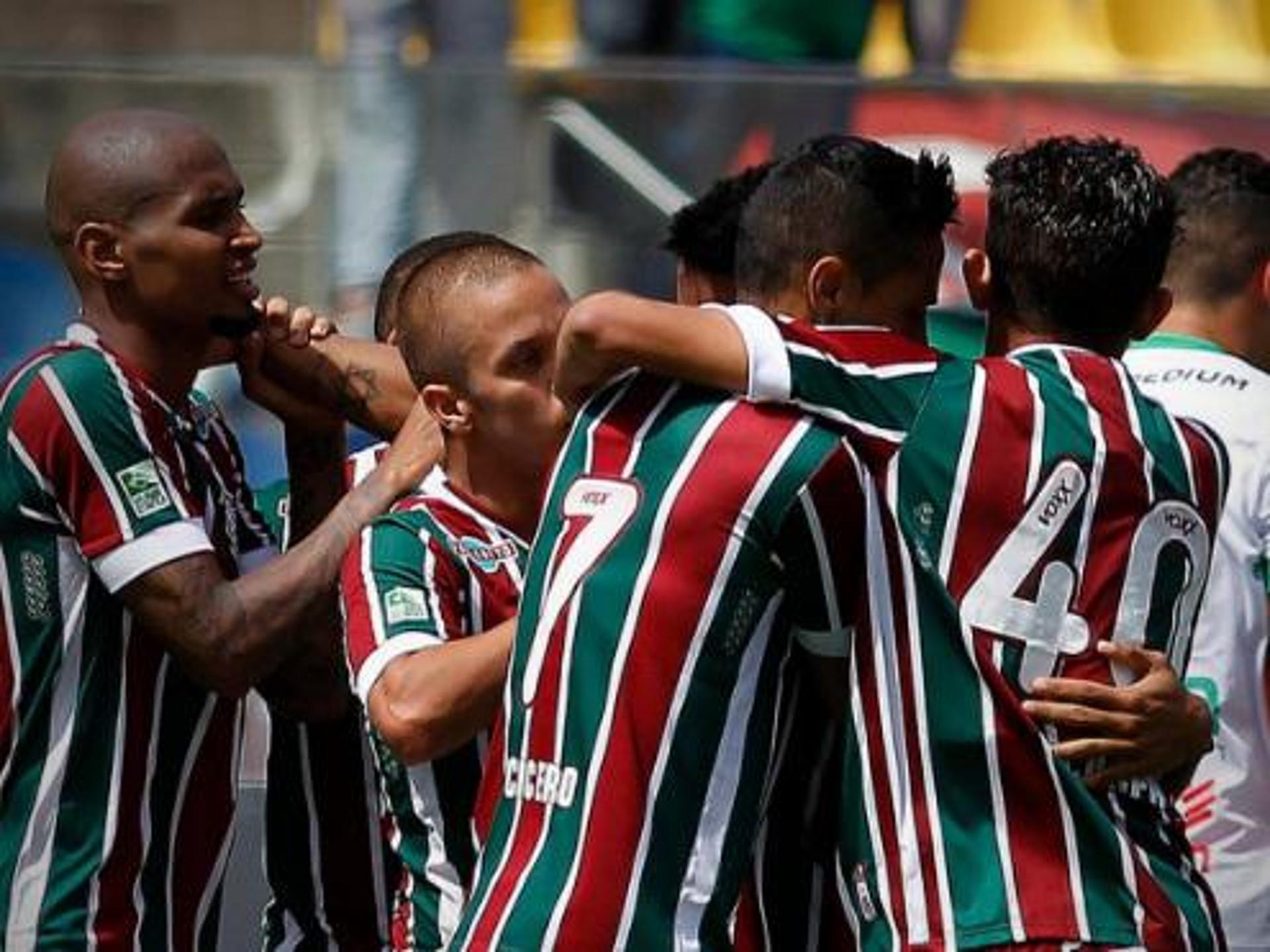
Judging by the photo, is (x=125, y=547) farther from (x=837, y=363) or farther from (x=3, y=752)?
(x=837, y=363)

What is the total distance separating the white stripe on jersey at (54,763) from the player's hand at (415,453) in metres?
0.49

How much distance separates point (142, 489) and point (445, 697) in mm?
831

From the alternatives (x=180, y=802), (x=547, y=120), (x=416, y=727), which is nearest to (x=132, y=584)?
(x=180, y=802)

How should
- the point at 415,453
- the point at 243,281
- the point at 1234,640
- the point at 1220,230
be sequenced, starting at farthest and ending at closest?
the point at 1220,230
the point at 1234,640
the point at 243,281
the point at 415,453

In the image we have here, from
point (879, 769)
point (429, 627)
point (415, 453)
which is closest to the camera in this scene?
point (879, 769)

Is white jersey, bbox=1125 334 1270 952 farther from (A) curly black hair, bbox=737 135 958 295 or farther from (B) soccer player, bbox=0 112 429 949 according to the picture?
(B) soccer player, bbox=0 112 429 949

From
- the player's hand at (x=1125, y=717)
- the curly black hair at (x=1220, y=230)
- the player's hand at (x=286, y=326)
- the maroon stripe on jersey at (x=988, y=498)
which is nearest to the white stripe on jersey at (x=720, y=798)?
the maroon stripe on jersey at (x=988, y=498)

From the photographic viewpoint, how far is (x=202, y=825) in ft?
15.5

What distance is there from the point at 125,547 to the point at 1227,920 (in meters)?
2.10

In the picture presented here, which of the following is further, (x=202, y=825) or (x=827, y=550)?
(x=202, y=825)

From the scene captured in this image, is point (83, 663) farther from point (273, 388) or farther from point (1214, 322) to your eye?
point (1214, 322)

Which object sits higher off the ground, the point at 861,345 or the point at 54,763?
the point at 861,345

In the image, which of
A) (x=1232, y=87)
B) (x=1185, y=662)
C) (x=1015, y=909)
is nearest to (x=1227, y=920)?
(x=1185, y=662)

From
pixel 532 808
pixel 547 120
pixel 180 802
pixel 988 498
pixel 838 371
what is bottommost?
pixel 180 802
